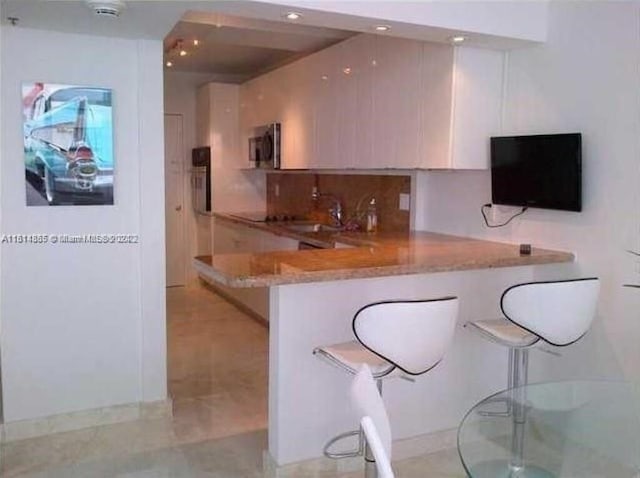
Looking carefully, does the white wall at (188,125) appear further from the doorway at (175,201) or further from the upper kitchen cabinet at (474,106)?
the upper kitchen cabinet at (474,106)

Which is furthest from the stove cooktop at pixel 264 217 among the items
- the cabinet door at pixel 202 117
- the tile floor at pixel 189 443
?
the tile floor at pixel 189 443

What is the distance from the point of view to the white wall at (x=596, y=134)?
2.78 m

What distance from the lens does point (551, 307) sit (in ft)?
8.30

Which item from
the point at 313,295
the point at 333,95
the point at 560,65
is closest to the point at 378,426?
the point at 313,295

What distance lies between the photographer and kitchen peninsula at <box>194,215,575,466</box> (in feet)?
8.52

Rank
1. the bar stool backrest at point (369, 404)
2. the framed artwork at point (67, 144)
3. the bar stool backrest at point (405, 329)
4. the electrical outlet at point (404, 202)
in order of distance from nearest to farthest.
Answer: the bar stool backrest at point (369, 404), the bar stool backrest at point (405, 329), the framed artwork at point (67, 144), the electrical outlet at point (404, 202)

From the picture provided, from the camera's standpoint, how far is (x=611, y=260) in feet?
9.48

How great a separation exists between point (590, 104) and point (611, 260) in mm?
793

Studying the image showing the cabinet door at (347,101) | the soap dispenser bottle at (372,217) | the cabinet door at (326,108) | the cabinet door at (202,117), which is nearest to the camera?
the cabinet door at (347,101)

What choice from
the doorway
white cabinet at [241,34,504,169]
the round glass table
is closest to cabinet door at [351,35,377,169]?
white cabinet at [241,34,504,169]

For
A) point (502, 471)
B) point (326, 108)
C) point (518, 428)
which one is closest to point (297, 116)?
point (326, 108)

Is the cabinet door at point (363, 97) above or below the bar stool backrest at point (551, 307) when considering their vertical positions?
above

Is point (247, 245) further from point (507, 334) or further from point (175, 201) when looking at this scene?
point (507, 334)

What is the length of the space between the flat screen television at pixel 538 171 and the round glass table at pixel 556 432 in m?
0.98
